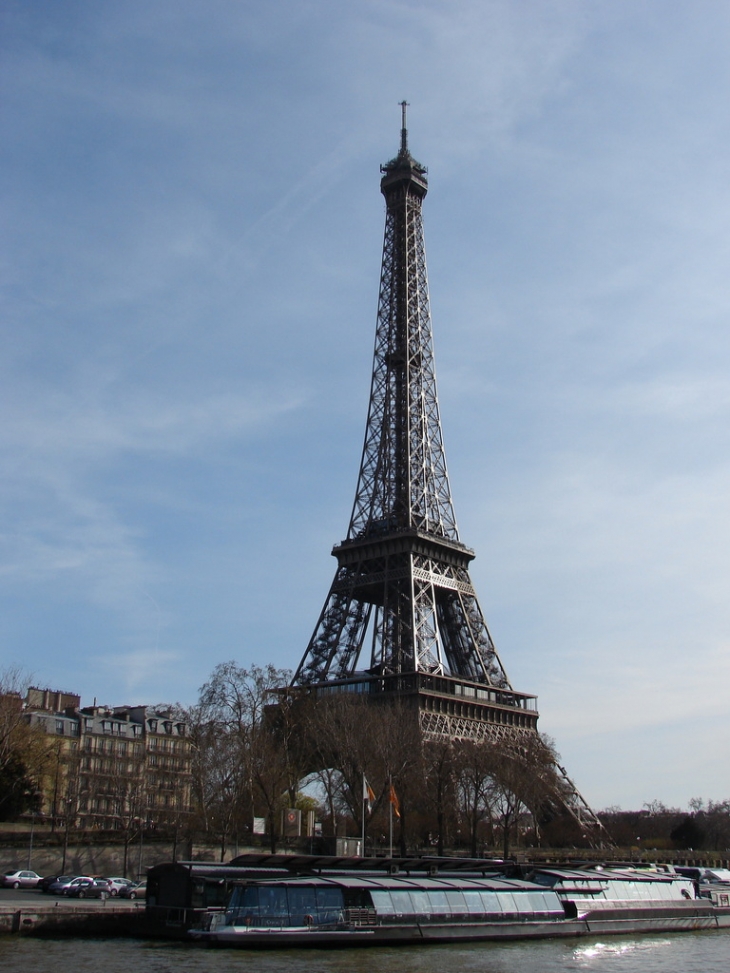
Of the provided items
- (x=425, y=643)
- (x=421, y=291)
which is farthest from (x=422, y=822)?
(x=421, y=291)

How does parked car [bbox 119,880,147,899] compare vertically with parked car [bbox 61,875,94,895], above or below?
below

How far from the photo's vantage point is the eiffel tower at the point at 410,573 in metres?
91.5

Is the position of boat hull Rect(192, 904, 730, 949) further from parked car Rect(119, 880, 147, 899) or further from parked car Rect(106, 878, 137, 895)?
parked car Rect(106, 878, 137, 895)

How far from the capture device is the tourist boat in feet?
120

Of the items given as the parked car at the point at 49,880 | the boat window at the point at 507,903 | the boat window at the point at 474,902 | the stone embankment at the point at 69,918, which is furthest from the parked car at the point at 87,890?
the boat window at the point at 507,903

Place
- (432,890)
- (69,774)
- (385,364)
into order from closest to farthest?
(432,890), (69,774), (385,364)

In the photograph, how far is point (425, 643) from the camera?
93625mm

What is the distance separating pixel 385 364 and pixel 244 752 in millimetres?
60766

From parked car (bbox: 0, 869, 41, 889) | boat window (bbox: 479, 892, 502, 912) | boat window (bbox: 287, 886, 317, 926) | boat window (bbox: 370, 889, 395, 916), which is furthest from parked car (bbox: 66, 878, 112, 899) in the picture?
boat window (bbox: 479, 892, 502, 912)

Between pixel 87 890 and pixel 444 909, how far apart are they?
59.1 feet

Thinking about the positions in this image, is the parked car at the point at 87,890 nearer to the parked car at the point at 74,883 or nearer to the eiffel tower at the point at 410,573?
the parked car at the point at 74,883

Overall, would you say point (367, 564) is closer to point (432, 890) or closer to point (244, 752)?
point (244, 752)

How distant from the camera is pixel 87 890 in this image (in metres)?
48.4

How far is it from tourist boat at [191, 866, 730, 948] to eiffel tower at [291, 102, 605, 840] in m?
33.5
